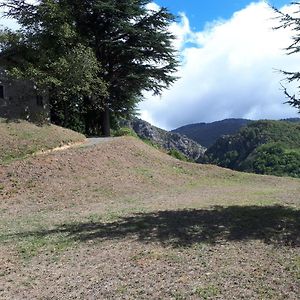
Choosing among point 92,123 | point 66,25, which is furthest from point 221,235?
point 92,123

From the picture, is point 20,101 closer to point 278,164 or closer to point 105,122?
point 105,122

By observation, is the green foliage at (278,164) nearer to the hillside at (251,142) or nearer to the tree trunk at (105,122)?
the hillside at (251,142)

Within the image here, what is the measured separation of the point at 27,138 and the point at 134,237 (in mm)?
13949

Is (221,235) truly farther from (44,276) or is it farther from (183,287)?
(44,276)

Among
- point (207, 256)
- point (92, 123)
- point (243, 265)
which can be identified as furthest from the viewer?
point (92, 123)

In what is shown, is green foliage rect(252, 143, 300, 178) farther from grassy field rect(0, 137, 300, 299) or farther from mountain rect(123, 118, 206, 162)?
mountain rect(123, 118, 206, 162)

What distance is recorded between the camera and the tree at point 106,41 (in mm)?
28234

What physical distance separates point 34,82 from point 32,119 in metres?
2.47

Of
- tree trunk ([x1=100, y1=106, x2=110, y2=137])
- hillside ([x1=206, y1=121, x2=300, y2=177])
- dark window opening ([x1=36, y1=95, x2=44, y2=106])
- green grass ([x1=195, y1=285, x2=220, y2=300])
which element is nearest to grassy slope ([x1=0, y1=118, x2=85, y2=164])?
dark window opening ([x1=36, y1=95, x2=44, y2=106])

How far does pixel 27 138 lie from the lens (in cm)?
2169

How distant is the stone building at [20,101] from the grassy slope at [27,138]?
1.78m

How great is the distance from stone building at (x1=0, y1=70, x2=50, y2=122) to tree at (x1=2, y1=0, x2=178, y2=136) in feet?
5.10

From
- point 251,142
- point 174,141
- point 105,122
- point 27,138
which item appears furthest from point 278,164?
point 174,141

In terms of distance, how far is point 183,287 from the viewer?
6270mm
